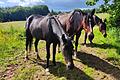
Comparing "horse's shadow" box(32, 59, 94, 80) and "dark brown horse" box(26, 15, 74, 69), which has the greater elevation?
"dark brown horse" box(26, 15, 74, 69)

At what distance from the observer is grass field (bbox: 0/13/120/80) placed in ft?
40.4

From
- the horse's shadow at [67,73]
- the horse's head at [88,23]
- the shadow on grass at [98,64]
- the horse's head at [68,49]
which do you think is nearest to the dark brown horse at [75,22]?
the horse's head at [88,23]

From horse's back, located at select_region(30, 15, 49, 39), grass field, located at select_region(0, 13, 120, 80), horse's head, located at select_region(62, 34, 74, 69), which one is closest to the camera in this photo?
horse's head, located at select_region(62, 34, 74, 69)

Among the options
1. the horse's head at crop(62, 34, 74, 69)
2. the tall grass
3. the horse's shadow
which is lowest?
the horse's shadow

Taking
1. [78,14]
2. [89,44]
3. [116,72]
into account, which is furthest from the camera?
[89,44]

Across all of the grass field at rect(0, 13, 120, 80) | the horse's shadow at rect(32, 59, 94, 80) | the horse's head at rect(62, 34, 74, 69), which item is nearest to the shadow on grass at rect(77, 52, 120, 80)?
the grass field at rect(0, 13, 120, 80)

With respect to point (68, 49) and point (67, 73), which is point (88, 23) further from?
point (68, 49)

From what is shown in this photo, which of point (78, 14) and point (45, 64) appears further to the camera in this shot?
point (78, 14)

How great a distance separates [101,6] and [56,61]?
20.5ft

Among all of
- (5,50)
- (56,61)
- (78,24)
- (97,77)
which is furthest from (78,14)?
(5,50)

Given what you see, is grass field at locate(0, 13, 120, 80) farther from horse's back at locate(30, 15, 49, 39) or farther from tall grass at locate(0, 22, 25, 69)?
horse's back at locate(30, 15, 49, 39)

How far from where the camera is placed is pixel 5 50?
15.8m

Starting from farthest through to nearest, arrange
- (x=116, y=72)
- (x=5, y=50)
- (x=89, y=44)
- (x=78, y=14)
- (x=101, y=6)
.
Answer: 1. (x=101, y=6)
2. (x=89, y=44)
3. (x=5, y=50)
4. (x=78, y=14)
5. (x=116, y=72)

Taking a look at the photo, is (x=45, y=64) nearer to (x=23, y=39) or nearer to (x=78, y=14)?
(x=78, y=14)
